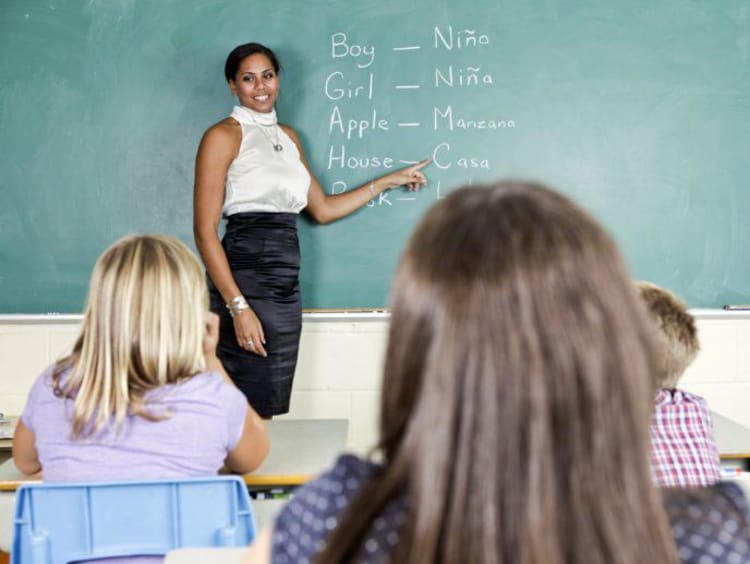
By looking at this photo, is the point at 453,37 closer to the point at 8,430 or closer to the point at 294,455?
the point at 294,455

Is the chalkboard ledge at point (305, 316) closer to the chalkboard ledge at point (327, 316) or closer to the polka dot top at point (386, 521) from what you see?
the chalkboard ledge at point (327, 316)

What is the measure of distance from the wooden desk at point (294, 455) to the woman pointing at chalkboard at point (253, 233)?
2.16 ft

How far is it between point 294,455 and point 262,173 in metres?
1.37

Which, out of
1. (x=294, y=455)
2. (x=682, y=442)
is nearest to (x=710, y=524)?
(x=682, y=442)

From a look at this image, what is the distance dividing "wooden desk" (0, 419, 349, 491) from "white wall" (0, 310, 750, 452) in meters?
0.95

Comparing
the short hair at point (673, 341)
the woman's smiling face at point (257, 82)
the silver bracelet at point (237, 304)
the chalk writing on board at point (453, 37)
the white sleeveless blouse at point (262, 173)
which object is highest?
the chalk writing on board at point (453, 37)

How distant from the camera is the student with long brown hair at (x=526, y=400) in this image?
786mm

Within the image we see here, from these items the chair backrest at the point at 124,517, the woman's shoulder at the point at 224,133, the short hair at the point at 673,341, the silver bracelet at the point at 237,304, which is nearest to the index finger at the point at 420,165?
the woman's shoulder at the point at 224,133

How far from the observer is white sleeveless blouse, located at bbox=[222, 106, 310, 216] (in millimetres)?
3434

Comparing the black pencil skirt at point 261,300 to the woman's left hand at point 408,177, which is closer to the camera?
the black pencil skirt at point 261,300

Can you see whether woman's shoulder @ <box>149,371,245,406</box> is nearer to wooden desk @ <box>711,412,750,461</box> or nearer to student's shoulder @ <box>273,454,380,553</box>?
student's shoulder @ <box>273,454,380,553</box>

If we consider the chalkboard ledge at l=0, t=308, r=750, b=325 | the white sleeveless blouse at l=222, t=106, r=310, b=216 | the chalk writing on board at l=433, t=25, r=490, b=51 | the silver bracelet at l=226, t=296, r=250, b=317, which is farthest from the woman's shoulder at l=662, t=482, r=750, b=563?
the chalk writing on board at l=433, t=25, r=490, b=51

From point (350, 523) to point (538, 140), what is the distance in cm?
302

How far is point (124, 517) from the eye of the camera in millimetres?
1717
